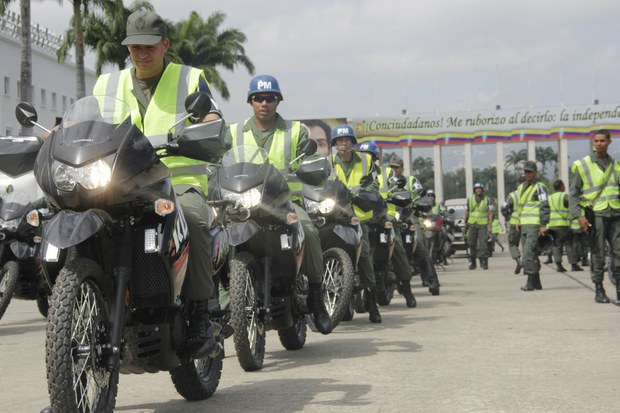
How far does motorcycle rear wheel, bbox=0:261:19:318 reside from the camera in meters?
10.9

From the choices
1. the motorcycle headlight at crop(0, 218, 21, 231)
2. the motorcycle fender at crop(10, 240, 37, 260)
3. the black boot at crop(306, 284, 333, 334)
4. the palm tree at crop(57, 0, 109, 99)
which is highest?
the palm tree at crop(57, 0, 109, 99)

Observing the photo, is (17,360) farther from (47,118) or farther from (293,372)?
(47,118)

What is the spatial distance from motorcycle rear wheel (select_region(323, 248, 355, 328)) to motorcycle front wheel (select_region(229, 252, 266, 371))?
2061 millimetres

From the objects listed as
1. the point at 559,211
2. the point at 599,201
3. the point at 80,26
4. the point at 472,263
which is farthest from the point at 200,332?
the point at 80,26

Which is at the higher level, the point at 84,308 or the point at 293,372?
the point at 84,308

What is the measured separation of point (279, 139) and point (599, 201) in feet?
16.9

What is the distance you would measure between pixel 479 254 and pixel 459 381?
62.6ft

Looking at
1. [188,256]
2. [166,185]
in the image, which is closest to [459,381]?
[188,256]

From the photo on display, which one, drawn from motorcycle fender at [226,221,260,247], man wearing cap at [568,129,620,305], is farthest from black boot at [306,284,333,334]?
man wearing cap at [568,129,620,305]

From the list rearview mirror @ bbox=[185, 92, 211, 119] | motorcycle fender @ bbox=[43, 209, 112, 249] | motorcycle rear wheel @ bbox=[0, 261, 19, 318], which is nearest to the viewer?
motorcycle fender @ bbox=[43, 209, 112, 249]

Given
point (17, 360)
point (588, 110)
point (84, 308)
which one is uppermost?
point (588, 110)

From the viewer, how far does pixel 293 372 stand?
7.54m

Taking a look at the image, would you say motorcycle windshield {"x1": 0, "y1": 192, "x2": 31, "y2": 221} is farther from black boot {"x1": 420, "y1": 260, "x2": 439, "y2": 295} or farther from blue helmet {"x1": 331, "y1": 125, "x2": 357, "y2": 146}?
black boot {"x1": 420, "y1": 260, "x2": 439, "y2": 295}

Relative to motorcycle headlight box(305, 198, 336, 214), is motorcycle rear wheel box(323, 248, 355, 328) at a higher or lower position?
lower
